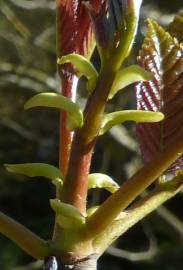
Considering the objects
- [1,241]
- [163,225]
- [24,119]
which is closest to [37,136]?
[24,119]

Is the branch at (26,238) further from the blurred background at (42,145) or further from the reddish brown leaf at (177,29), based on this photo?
the blurred background at (42,145)

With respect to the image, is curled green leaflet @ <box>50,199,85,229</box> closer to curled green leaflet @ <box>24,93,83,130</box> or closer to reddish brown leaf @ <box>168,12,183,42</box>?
curled green leaflet @ <box>24,93,83,130</box>

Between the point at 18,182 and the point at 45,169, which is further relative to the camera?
the point at 18,182

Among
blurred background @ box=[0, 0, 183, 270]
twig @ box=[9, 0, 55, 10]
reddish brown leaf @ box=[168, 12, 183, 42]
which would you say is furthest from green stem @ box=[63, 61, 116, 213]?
twig @ box=[9, 0, 55, 10]

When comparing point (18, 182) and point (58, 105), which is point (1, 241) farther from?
point (58, 105)

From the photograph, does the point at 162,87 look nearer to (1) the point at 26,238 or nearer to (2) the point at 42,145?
(1) the point at 26,238

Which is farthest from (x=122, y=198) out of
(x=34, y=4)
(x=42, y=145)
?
(x=42, y=145)
